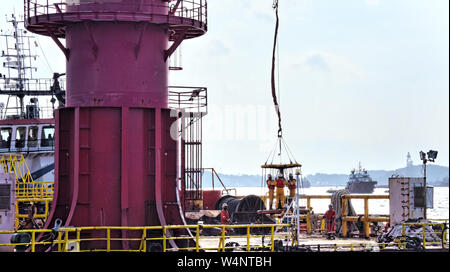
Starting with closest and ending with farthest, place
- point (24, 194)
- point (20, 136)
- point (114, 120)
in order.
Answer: point (114, 120) < point (24, 194) < point (20, 136)

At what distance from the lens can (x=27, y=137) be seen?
1778 inches

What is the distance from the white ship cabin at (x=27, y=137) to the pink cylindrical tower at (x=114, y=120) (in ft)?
69.0

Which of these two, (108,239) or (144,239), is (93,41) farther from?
(144,239)

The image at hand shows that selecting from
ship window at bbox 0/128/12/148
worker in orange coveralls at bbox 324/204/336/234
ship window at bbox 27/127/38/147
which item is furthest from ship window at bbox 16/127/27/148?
worker in orange coveralls at bbox 324/204/336/234

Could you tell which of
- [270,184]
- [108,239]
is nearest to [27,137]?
[270,184]

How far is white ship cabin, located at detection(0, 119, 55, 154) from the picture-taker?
45.0 meters

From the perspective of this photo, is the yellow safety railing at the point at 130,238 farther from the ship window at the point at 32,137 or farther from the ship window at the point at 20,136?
the ship window at the point at 20,136

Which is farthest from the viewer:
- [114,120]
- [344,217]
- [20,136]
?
[20,136]

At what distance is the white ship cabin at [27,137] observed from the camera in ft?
148

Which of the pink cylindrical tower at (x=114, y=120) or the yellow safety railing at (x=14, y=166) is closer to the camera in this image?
the pink cylindrical tower at (x=114, y=120)

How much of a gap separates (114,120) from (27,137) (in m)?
22.6

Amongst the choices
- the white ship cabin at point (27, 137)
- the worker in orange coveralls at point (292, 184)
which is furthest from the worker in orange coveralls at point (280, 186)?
the white ship cabin at point (27, 137)
